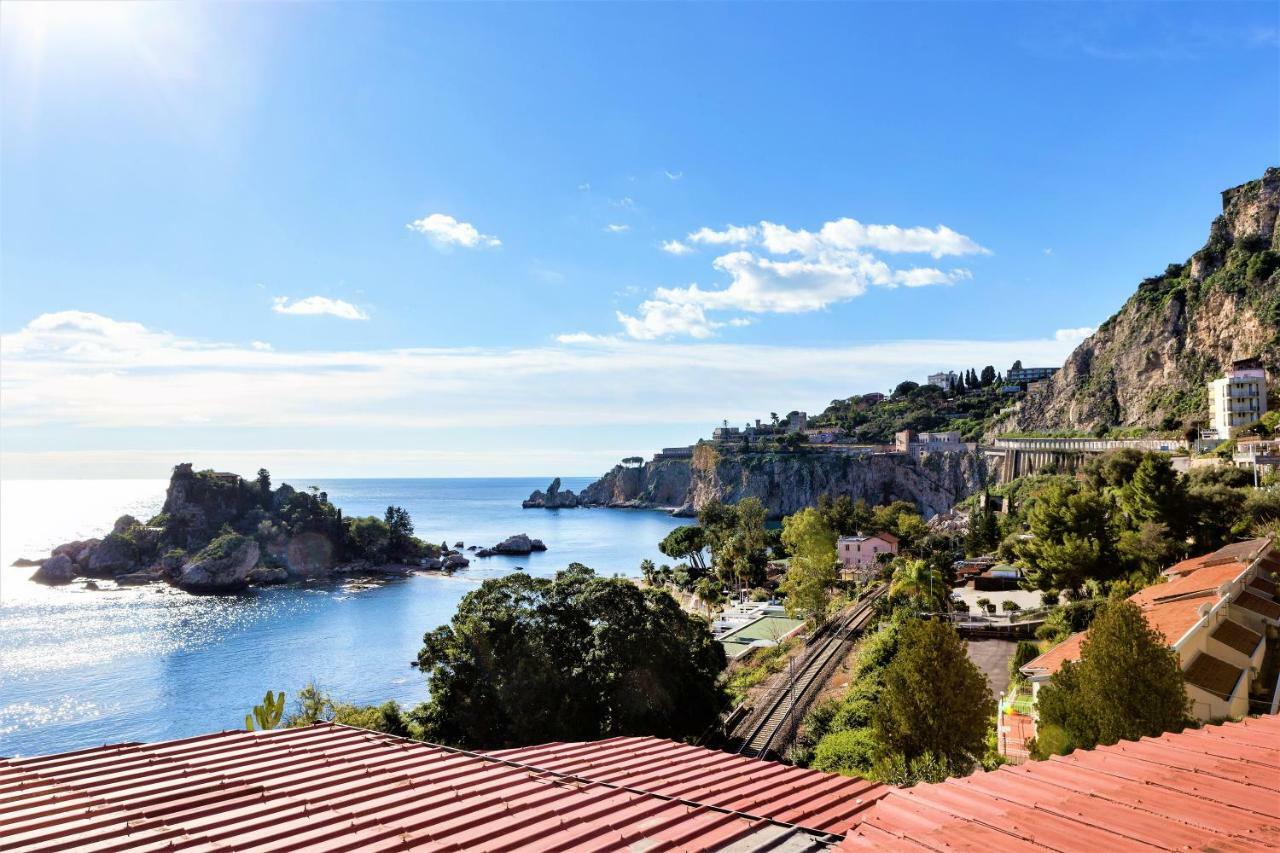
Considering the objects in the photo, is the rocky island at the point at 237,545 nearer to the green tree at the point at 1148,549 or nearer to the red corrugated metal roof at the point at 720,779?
the green tree at the point at 1148,549

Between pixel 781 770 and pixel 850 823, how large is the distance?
85.4 inches

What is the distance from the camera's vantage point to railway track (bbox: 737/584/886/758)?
2277cm

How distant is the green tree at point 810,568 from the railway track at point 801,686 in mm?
2402

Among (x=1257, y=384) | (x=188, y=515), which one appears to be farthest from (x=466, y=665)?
(x=188, y=515)

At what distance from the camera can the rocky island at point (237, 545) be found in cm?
8431

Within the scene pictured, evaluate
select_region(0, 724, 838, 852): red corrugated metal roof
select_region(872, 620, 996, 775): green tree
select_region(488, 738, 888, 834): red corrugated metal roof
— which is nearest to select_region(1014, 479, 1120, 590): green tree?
select_region(872, 620, 996, 775): green tree

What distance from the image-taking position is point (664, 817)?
5.93m

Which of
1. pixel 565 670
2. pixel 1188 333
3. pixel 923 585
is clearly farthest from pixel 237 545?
pixel 1188 333

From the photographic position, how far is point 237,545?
84.4m

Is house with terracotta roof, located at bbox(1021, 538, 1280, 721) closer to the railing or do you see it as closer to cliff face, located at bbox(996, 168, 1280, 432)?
the railing

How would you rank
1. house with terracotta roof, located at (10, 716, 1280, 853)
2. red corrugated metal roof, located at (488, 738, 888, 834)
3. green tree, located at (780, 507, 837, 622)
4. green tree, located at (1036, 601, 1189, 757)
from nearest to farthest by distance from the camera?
house with terracotta roof, located at (10, 716, 1280, 853) → red corrugated metal roof, located at (488, 738, 888, 834) → green tree, located at (1036, 601, 1189, 757) → green tree, located at (780, 507, 837, 622)

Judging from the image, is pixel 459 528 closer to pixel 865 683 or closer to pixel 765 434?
pixel 765 434

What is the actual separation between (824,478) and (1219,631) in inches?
4512

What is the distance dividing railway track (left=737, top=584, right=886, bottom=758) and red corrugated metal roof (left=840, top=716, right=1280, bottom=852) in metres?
15.7
